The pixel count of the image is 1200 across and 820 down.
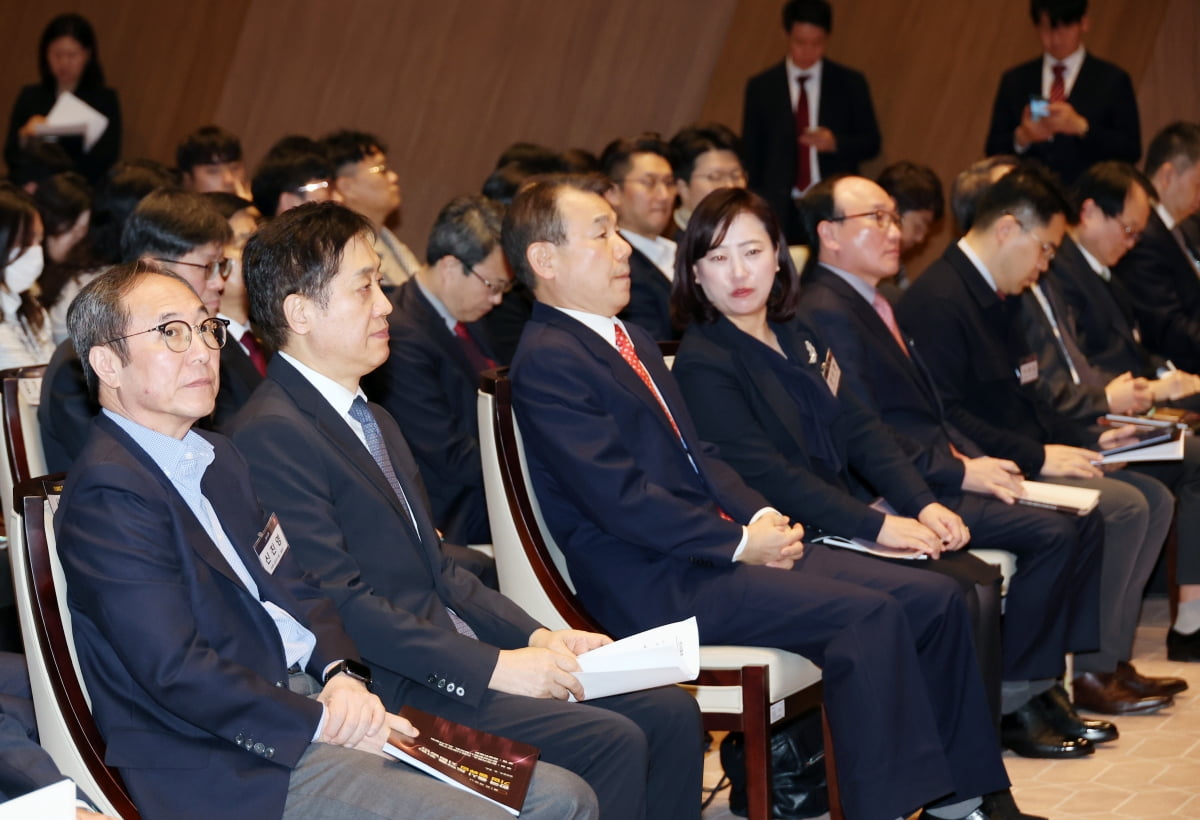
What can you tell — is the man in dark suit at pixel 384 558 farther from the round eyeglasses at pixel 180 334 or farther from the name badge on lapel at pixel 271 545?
the round eyeglasses at pixel 180 334

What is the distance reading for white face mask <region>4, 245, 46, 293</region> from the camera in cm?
391

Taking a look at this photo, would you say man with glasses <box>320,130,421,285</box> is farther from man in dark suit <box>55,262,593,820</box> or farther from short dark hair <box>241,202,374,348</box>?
man in dark suit <box>55,262,593,820</box>

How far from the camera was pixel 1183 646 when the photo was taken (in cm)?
450

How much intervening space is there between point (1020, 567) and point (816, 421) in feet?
2.39

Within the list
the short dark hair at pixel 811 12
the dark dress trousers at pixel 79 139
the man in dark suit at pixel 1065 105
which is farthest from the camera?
the short dark hair at pixel 811 12

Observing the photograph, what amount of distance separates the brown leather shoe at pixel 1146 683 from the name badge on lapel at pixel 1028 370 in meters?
0.88

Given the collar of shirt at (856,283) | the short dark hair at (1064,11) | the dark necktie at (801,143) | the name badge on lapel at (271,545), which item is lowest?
the name badge on lapel at (271,545)

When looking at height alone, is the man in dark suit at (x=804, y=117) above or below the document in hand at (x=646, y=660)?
above

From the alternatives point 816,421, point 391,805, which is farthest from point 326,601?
point 816,421

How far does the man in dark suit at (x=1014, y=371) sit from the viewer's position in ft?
13.9

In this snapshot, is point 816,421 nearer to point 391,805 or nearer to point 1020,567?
point 1020,567

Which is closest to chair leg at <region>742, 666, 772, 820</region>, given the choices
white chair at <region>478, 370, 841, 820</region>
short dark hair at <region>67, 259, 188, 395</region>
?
white chair at <region>478, 370, 841, 820</region>

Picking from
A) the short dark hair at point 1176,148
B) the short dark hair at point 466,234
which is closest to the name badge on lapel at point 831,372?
the short dark hair at point 466,234

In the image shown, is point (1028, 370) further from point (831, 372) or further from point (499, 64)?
point (499, 64)
